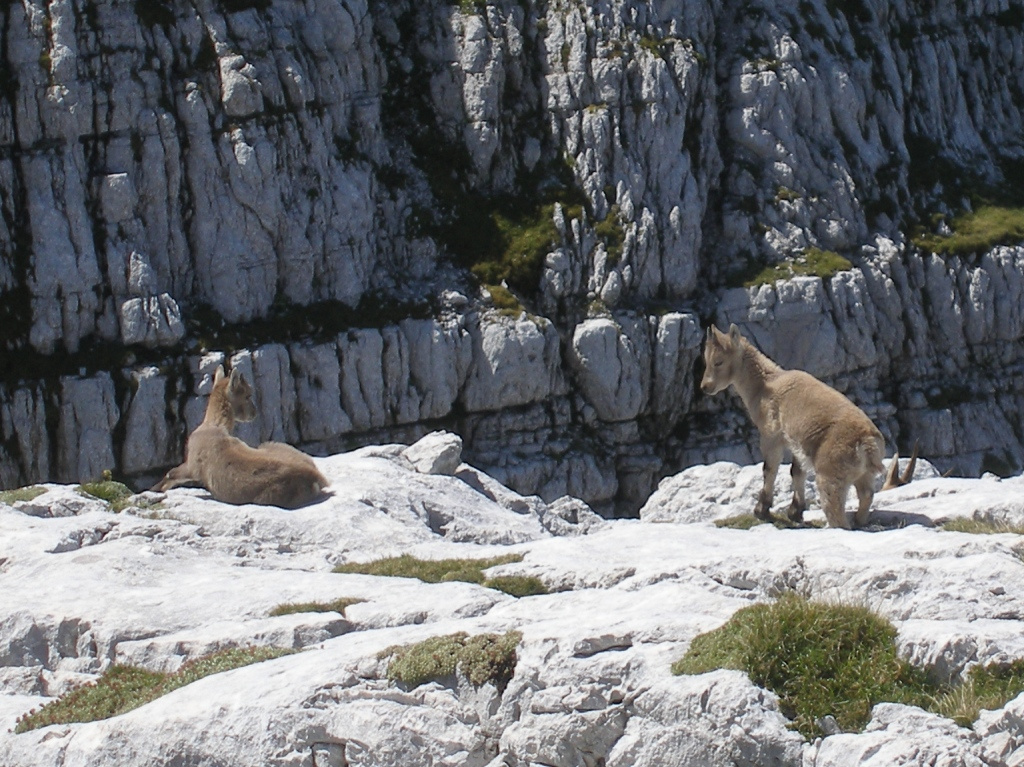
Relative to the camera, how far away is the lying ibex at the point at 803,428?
19234mm

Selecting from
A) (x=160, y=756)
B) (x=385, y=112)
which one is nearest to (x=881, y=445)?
(x=160, y=756)

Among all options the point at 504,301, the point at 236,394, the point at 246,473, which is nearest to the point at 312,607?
the point at 246,473

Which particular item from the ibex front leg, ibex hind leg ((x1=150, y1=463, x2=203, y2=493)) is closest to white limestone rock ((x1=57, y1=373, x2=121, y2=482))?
ibex hind leg ((x1=150, y1=463, x2=203, y2=493))

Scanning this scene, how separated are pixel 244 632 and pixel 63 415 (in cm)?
4353

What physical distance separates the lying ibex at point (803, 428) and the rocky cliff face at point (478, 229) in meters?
37.4

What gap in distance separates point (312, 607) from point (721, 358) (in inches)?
420

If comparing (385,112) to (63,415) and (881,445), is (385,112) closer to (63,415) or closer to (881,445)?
(63,415)

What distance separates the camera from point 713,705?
1044 centimetres

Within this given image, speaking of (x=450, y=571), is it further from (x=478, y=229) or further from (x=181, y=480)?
(x=478, y=229)

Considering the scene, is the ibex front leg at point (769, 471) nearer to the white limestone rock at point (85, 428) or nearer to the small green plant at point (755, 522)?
the small green plant at point (755, 522)

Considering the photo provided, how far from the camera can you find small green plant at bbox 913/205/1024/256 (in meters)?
73.6

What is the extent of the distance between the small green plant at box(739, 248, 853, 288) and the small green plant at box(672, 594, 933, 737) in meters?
58.4

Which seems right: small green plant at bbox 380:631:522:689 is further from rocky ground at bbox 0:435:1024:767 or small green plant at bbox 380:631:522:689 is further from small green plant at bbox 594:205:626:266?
small green plant at bbox 594:205:626:266

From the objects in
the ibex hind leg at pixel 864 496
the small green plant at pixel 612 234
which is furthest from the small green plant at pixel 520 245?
the ibex hind leg at pixel 864 496
